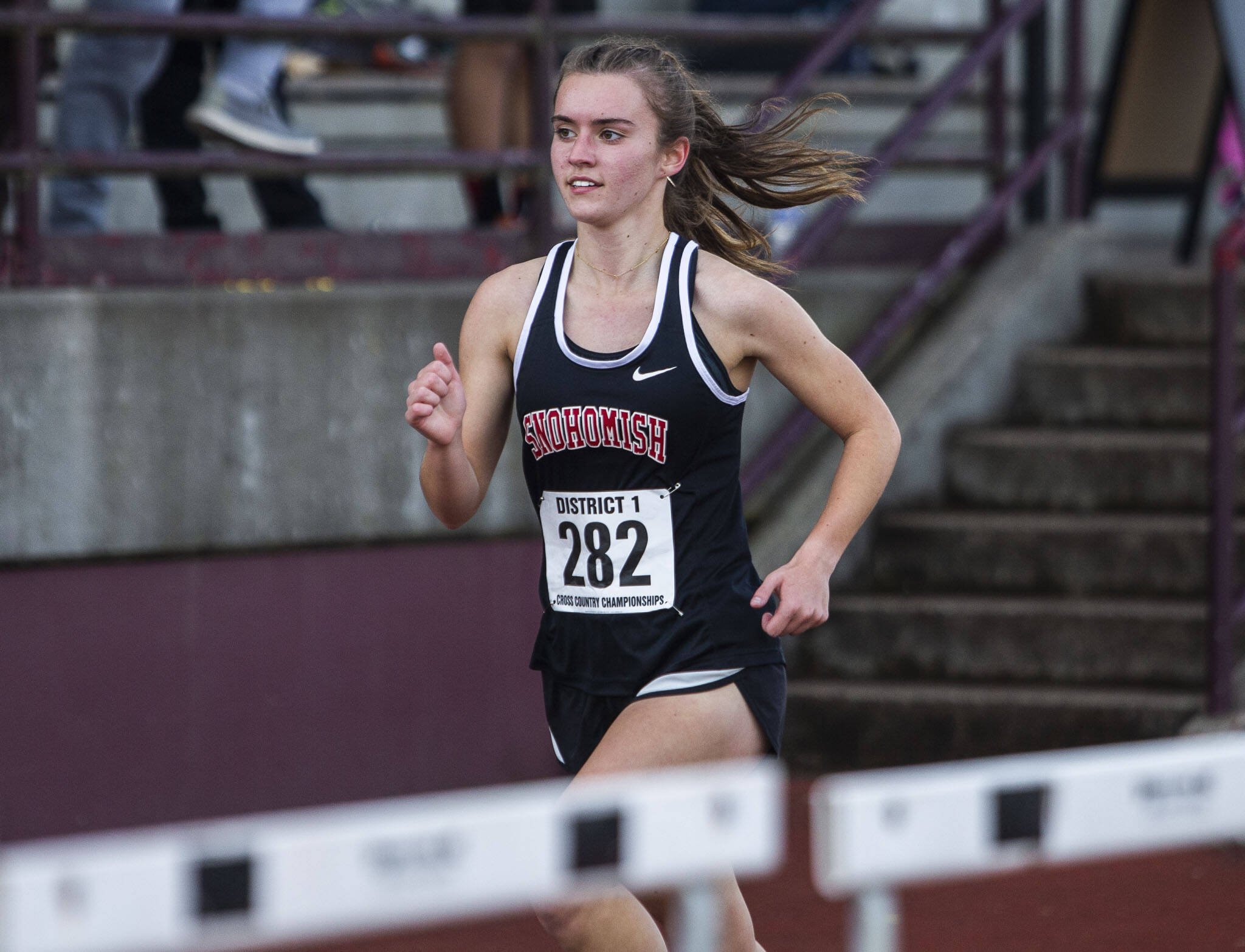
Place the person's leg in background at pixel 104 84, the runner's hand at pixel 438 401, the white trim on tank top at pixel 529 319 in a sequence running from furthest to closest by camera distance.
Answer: the person's leg in background at pixel 104 84, the white trim on tank top at pixel 529 319, the runner's hand at pixel 438 401

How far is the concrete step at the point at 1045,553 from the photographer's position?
6.57 meters

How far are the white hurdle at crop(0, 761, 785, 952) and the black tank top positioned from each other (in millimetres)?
1115

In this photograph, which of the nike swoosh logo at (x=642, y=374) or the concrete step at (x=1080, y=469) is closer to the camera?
the nike swoosh logo at (x=642, y=374)

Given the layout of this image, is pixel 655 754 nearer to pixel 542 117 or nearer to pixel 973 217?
pixel 542 117

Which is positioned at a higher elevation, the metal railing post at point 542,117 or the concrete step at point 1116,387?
the metal railing post at point 542,117

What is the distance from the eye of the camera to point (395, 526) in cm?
594

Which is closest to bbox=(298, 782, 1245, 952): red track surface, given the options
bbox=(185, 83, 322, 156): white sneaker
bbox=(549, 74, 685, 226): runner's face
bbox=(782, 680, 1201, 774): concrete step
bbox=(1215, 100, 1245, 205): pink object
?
bbox=(782, 680, 1201, 774): concrete step

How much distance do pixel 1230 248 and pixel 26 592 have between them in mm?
3864

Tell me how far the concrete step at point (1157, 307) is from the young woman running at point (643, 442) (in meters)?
4.27

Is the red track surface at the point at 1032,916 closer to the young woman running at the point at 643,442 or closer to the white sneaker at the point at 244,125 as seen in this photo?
the young woman running at the point at 643,442

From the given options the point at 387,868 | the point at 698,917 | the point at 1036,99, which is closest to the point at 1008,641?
the point at 1036,99

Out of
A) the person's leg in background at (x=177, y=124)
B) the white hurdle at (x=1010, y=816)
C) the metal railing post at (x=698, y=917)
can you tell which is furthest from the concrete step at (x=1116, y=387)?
the metal railing post at (x=698, y=917)

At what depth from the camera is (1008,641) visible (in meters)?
6.48

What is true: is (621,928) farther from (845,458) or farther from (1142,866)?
(1142,866)
